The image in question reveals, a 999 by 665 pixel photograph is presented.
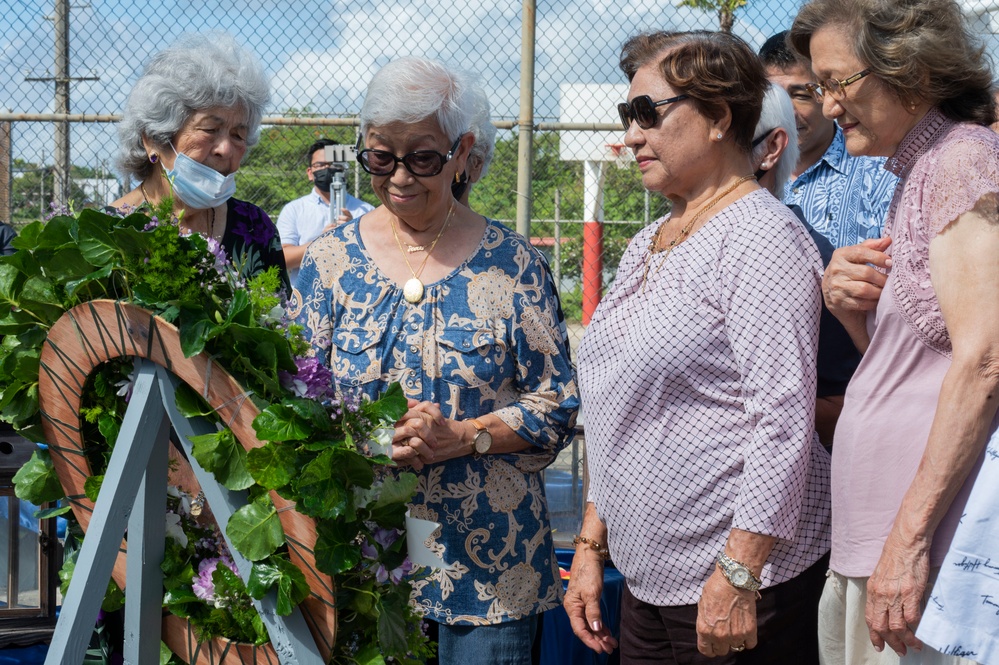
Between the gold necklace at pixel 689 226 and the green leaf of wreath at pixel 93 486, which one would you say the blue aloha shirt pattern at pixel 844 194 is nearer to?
the gold necklace at pixel 689 226

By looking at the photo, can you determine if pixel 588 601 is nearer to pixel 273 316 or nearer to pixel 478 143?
pixel 273 316

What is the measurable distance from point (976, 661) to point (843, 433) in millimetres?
412

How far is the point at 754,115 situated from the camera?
2.05 metres

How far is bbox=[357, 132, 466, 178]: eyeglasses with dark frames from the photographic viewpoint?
2283 millimetres

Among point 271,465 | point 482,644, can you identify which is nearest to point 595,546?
point 482,644

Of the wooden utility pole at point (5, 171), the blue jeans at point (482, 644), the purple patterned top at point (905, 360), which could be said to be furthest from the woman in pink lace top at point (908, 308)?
the wooden utility pole at point (5, 171)

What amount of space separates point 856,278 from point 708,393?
1.11 ft

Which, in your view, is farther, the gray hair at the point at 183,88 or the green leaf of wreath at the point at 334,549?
the gray hair at the point at 183,88

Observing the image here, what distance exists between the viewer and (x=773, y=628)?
190 cm

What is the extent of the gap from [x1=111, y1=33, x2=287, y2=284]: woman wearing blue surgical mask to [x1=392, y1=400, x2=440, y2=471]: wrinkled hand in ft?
2.74

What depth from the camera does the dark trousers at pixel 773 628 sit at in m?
1.89

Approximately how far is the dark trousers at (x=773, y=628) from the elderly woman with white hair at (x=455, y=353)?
356 mm

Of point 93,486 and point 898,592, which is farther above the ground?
point 93,486

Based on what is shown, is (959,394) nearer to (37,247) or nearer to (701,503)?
(701,503)
